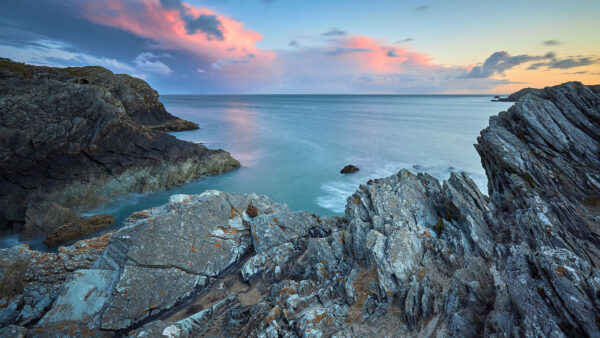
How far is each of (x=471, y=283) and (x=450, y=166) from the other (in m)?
34.3

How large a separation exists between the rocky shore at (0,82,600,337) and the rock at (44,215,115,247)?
21.7 ft

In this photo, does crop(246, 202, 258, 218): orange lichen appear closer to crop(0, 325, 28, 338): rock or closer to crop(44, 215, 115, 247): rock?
crop(0, 325, 28, 338): rock

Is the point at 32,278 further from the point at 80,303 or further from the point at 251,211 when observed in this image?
the point at 251,211

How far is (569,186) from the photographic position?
13656 mm

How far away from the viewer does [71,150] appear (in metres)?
27.3

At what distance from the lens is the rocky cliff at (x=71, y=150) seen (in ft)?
80.5

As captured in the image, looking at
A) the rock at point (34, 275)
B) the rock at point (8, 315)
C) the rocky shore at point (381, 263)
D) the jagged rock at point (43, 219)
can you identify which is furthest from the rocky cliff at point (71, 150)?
the rock at point (8, 315)

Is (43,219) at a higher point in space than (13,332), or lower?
lower

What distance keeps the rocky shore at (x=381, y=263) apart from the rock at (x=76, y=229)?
6.61 meters

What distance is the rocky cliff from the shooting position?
24.5 m

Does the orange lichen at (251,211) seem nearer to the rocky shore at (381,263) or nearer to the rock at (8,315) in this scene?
the rocky shore at (381,263)

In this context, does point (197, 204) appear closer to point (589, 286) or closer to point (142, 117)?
point (589, 286)

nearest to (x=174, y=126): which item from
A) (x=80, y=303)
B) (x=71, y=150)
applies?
(x=71, y=150)

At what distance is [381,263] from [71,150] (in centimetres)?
3291
